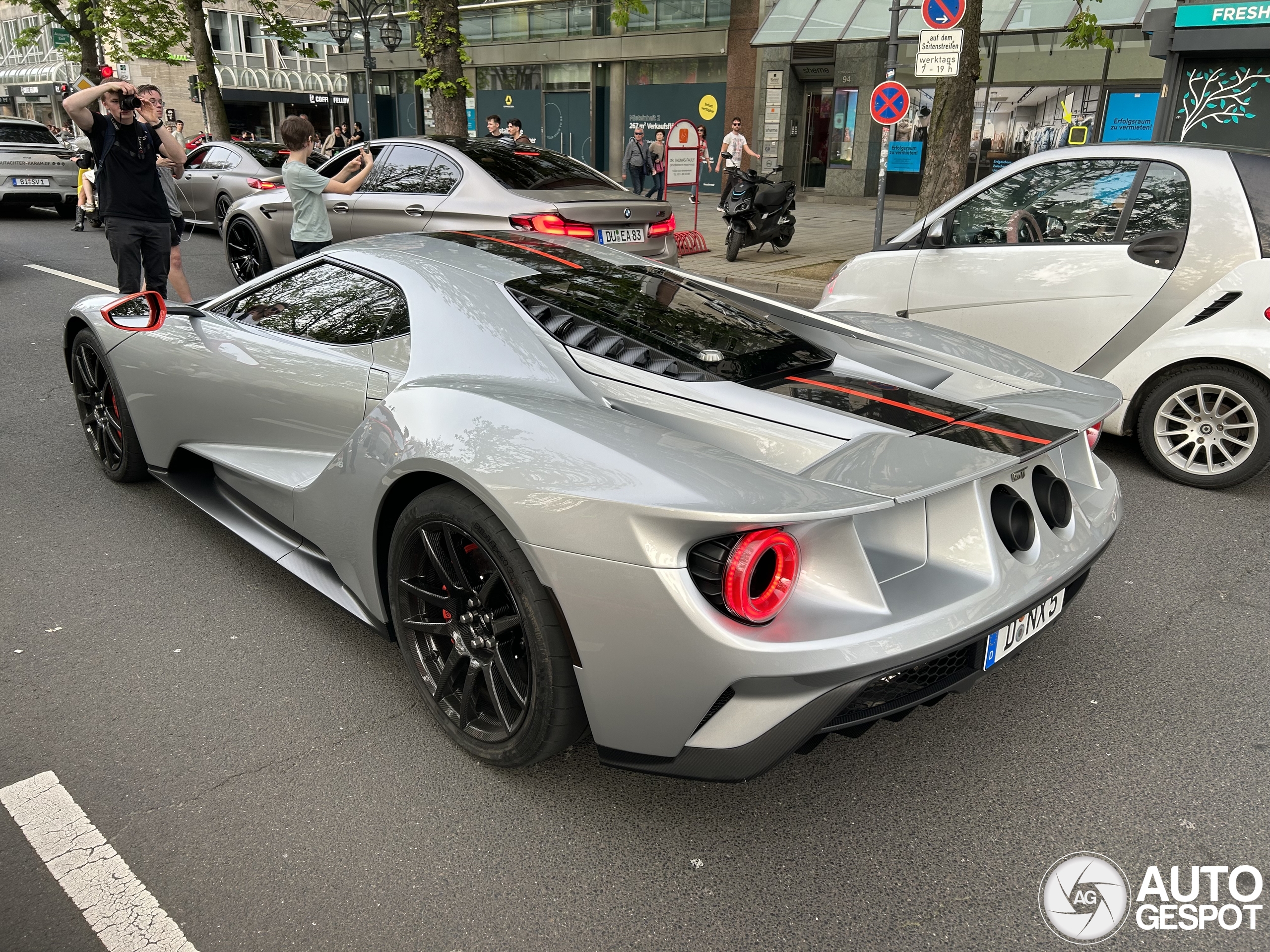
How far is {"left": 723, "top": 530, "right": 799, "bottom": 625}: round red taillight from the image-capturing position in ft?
6.57

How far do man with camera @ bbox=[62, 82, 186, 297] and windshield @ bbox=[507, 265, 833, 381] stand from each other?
4558 mm

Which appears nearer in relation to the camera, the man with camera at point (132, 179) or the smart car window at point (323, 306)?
the smart car window at point (323, 306)

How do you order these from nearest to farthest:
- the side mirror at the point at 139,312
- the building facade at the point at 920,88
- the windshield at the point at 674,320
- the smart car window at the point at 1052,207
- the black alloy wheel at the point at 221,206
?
1. the windshield at the point at 674,320
2. the side mirror at the point at 139,312
3. the smart car window at the point at 1052,207
4. the black alloy wheel at the point at 221,206
5. the building facade at the point at 920,88

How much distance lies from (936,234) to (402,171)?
16.5ft

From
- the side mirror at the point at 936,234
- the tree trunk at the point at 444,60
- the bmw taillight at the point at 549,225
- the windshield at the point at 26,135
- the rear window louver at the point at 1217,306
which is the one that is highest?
the tree trunk at the point at 444,60

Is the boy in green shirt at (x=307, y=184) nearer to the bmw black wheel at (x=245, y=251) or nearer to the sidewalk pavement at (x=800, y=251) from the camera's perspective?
the bmw black wheel at (x=245, y=251)

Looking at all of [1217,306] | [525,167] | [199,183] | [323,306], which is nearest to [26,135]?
[199,183]

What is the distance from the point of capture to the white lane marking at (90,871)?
2.06 metres

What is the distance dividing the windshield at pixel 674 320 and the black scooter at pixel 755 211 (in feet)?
30.6

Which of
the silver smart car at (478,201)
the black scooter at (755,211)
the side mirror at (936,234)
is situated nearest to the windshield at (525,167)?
the silver smart car at (478,201)

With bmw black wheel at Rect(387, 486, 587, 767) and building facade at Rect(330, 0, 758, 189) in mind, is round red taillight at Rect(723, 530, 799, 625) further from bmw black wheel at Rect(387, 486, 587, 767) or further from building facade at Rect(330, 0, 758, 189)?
building facade at Rect(330, 0, 758, 189)

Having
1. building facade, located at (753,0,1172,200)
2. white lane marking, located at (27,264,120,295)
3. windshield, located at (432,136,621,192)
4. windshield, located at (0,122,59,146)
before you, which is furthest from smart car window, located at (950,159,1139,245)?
windshield, located at (0,122,59,146)

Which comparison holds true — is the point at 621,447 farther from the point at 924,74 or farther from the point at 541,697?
the point at 924,74

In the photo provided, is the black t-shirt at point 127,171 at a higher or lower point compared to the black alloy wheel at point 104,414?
higher
